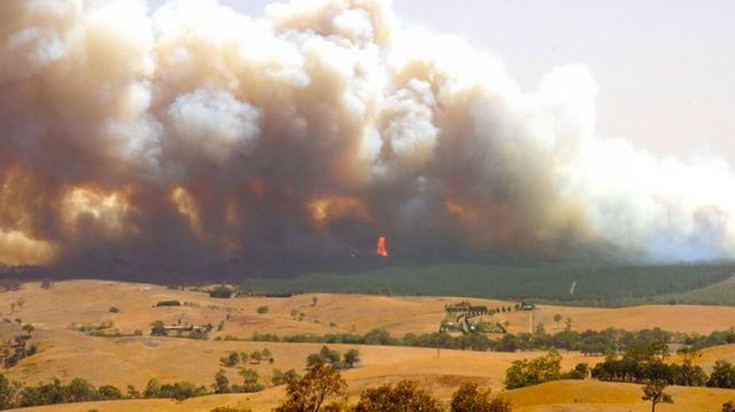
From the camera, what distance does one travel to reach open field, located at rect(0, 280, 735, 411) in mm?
79938

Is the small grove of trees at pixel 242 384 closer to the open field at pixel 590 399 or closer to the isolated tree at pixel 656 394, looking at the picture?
the open field at pixel 590 399

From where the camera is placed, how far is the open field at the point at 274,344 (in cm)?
7994

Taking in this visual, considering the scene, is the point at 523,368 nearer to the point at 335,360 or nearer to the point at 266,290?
the point at 335,360

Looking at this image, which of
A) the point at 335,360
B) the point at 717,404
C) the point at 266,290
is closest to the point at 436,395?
the point at 717,404

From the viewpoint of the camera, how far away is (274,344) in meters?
122

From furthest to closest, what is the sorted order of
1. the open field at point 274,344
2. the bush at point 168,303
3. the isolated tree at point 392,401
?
the bush at point 168,303 < the open field at point 274,344 < the isolated tree at point 392,401

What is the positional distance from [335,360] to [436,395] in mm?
33991

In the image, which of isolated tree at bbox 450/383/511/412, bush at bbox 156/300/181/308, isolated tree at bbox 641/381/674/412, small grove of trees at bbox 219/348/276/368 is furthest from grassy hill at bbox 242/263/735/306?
isolated tree at bbox 450/383/511/412

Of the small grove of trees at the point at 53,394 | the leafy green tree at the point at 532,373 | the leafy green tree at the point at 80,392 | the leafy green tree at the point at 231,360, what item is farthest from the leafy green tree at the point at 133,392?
the leafy green tree at the point at 532,373

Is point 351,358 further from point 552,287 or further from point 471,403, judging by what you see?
point 552,287

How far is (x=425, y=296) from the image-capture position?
180 metres

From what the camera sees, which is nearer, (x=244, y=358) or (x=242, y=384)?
(x=242, y=384)

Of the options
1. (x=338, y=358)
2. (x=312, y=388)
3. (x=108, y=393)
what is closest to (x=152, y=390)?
(x=108, y=393)

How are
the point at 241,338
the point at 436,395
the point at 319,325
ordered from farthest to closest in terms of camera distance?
the point at 319,325, the point at 241,338, the point at 436,395
